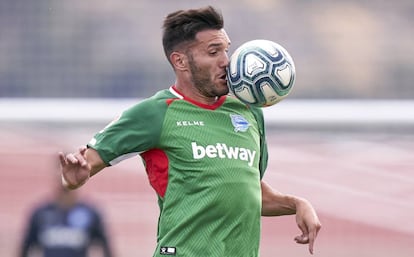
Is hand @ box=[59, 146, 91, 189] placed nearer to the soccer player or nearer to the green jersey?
the soccer player

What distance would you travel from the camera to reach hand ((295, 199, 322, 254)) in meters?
4.37

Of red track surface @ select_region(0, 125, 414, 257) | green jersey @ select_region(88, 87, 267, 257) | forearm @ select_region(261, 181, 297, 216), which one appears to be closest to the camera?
green jersey @ select_region(88, 87, 267, 257)

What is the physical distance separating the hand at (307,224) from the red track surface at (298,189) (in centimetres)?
398

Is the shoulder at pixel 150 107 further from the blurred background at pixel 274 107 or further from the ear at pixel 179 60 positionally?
the blurred background at pixel 274 107

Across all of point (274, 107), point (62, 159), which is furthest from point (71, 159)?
point (274, 107)

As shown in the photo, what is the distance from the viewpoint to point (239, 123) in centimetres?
445

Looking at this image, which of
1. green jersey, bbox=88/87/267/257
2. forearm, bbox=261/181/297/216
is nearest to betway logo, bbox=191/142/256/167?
green jersey, bbox=88/87/267/257

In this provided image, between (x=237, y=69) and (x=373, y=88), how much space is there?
4.53 m

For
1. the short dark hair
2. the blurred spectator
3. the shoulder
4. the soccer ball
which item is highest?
the short dark hair

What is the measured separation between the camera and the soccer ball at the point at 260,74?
438 cm

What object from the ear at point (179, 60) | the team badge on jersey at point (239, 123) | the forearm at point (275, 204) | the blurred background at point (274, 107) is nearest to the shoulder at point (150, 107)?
the ear at point (179, 60)

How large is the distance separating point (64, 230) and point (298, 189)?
1740 mm

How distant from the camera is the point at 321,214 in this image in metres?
8.47

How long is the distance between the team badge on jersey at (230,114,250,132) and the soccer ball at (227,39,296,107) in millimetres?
71
